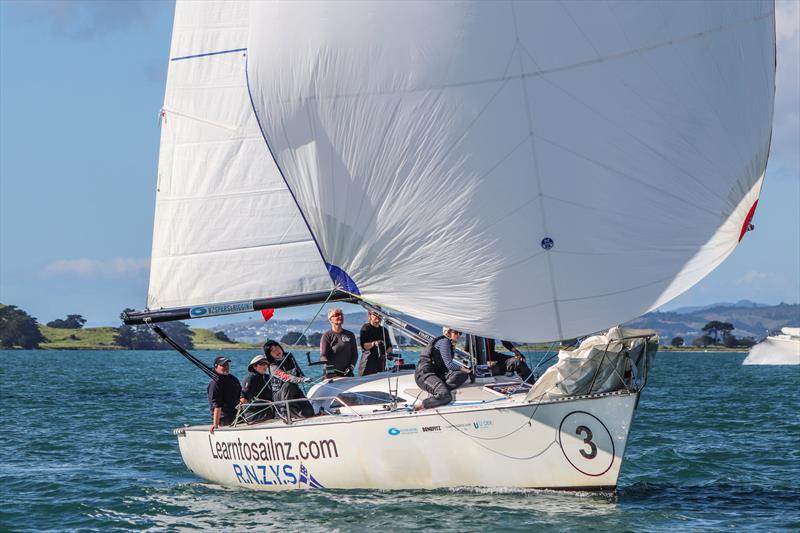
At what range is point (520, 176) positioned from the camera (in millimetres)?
13078

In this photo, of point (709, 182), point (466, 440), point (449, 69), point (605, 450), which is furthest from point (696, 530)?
point (449, 69)

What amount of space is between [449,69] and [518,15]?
1091mm

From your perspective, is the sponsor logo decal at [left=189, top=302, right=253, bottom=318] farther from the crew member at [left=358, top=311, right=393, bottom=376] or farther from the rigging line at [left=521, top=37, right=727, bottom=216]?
the rigging line at [left=521, top=37, right=727, bottom=216]

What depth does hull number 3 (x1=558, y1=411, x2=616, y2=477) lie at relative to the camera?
530 inches

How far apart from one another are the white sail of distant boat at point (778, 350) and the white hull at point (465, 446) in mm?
81004

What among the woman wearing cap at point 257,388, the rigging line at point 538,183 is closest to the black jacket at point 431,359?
the rigging line at point 538,183

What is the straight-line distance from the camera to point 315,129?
1370cm

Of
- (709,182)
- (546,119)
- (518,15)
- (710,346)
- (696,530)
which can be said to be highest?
(710,346)

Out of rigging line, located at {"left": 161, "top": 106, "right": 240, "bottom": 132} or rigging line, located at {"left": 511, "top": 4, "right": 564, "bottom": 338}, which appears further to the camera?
rigging line, located at {"left": 161, "top": 106, "right": 240, "bottom": 132}

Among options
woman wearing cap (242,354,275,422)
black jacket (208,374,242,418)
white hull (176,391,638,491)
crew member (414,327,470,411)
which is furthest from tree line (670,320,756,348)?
white hull (176,391,638,491)

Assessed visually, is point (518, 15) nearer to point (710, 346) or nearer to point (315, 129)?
point (315, 129)

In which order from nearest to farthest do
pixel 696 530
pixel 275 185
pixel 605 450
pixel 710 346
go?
pixel 696 530 → pixel 605 450 → pixel 275 185 → pixel 710 346

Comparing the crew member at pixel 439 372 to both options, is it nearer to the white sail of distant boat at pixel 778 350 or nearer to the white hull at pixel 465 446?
the white hull at pixel 465 446

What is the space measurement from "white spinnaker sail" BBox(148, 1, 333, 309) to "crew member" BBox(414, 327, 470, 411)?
10.7 ft
